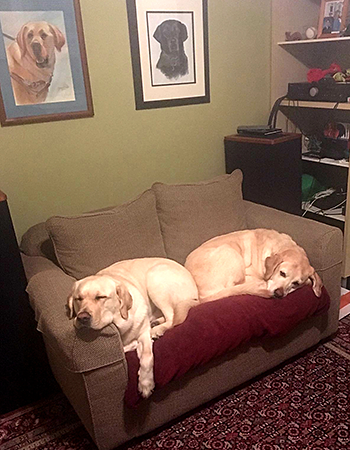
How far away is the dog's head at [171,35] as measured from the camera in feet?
8.41

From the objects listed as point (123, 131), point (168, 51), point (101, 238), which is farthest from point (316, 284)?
point (168, 51)

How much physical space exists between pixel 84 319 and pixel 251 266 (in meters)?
0.98

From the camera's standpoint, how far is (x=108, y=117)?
2.53m

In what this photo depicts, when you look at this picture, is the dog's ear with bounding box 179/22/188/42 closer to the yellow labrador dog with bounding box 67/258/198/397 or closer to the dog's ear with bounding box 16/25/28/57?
the dog's ear with bounding box 16/25/28/57

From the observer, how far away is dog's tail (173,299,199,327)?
1.88 meters

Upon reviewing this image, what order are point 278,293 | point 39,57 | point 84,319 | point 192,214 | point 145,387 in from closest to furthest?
point 84,319 < point 145,387 < point 278,293 < point 39,57 < point 192,214

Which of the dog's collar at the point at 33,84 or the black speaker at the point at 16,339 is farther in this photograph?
the dog's collar at the point at 33,84

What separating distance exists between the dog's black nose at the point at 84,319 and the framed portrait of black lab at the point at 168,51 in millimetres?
1455

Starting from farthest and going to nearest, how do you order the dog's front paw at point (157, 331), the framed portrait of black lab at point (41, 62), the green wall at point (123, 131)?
the green wall at point (123, 131) → the framed portrait of black lab at point (41, 62) → the dog's front paw at point (157, 331)

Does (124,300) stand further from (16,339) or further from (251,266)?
(251,266)

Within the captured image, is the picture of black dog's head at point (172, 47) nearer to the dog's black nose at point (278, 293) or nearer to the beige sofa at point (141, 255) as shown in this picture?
the beige sofa at point (141, 255)

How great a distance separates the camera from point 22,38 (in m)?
2.19

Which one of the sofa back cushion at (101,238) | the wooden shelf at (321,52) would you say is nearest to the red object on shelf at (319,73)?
the wooden shelf at (321,52)

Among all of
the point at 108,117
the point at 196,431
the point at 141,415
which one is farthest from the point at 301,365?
the point at 108,117
